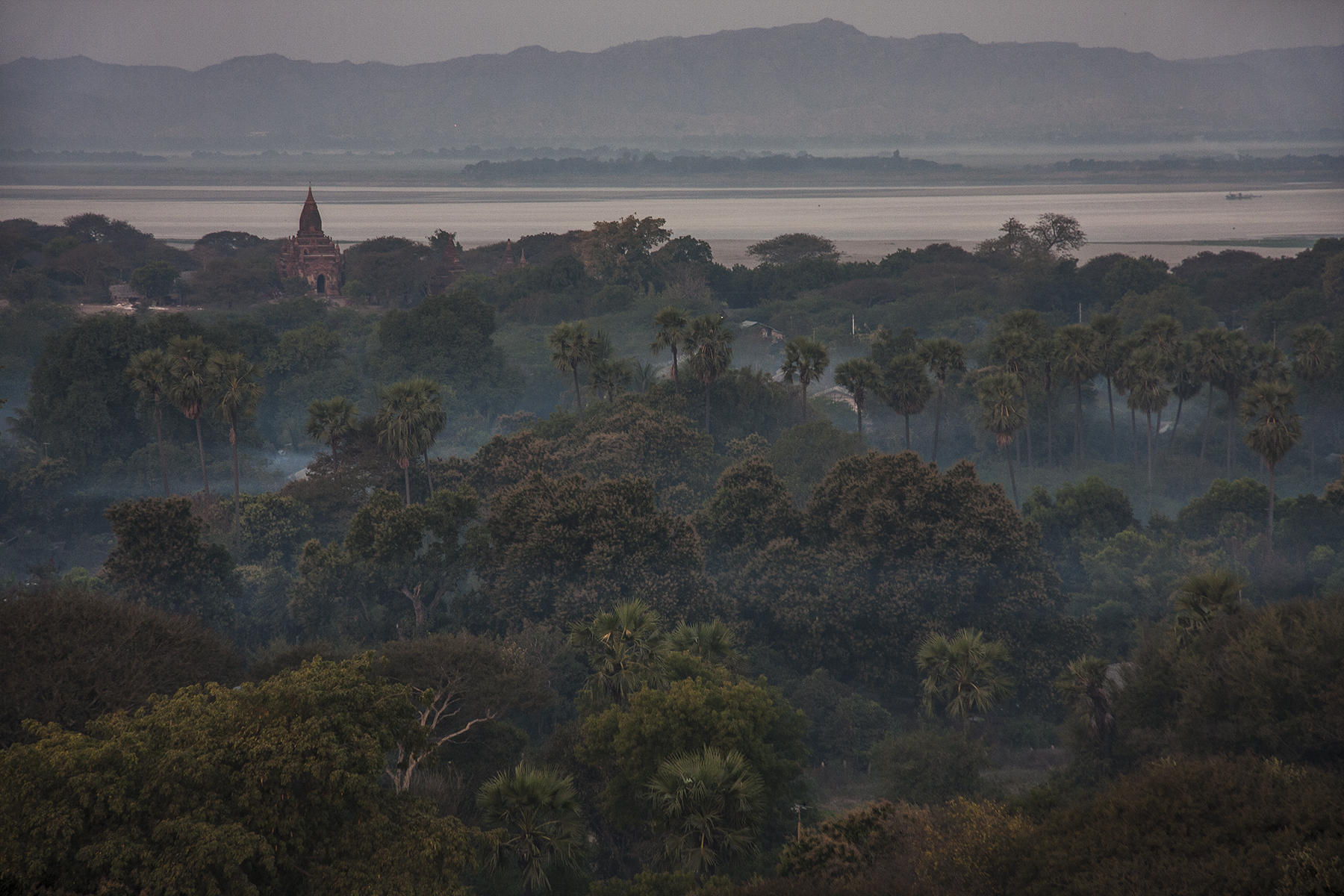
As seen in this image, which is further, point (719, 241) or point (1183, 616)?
point (719, 241)

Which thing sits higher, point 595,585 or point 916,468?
point 916,468

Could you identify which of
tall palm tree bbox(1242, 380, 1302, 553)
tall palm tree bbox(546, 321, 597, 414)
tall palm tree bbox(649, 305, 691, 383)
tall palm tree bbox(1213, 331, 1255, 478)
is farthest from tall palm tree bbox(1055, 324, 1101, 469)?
tall palm tree bbox(546, 321, 597, 414)

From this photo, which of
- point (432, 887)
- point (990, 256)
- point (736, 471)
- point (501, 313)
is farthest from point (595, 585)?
point (990, 256)

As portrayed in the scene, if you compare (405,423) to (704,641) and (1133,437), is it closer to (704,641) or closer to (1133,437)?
(704,641)

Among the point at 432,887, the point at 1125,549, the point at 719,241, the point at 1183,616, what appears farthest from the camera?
the point at 719,241

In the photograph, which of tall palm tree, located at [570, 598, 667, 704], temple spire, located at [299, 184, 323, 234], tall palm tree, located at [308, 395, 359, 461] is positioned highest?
temple spire, located at [299, 184, 323, 234]

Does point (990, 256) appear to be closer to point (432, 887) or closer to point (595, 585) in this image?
point (595, 585)

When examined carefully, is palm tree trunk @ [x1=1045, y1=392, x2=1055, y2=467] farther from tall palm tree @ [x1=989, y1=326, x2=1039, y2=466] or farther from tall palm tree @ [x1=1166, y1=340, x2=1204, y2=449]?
tall palm tree @ [x1=1166, y1=340, x2=1204, y2=449]
